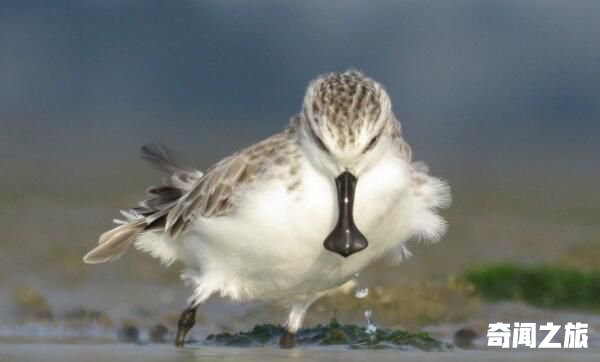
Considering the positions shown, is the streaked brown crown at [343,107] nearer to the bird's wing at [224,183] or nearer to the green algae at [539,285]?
the bird's wing at [224,183]

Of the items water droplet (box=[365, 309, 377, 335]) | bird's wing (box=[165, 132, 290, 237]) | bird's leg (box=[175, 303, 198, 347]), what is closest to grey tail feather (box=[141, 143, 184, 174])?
bird's wing (box=[165, 132, 290, 237])

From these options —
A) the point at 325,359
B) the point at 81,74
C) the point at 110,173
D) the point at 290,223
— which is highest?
the point at 81,74

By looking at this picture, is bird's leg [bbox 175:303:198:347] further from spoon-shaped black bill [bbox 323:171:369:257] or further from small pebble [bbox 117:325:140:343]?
spoon-shaped black bill [bbox 323:171:369:257]

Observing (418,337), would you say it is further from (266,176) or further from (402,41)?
(402,41)

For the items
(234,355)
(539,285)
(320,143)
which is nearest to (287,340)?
(234,355)

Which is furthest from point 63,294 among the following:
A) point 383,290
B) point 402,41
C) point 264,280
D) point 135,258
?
point 402,41

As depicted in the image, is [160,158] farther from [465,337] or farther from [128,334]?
[465,337]
